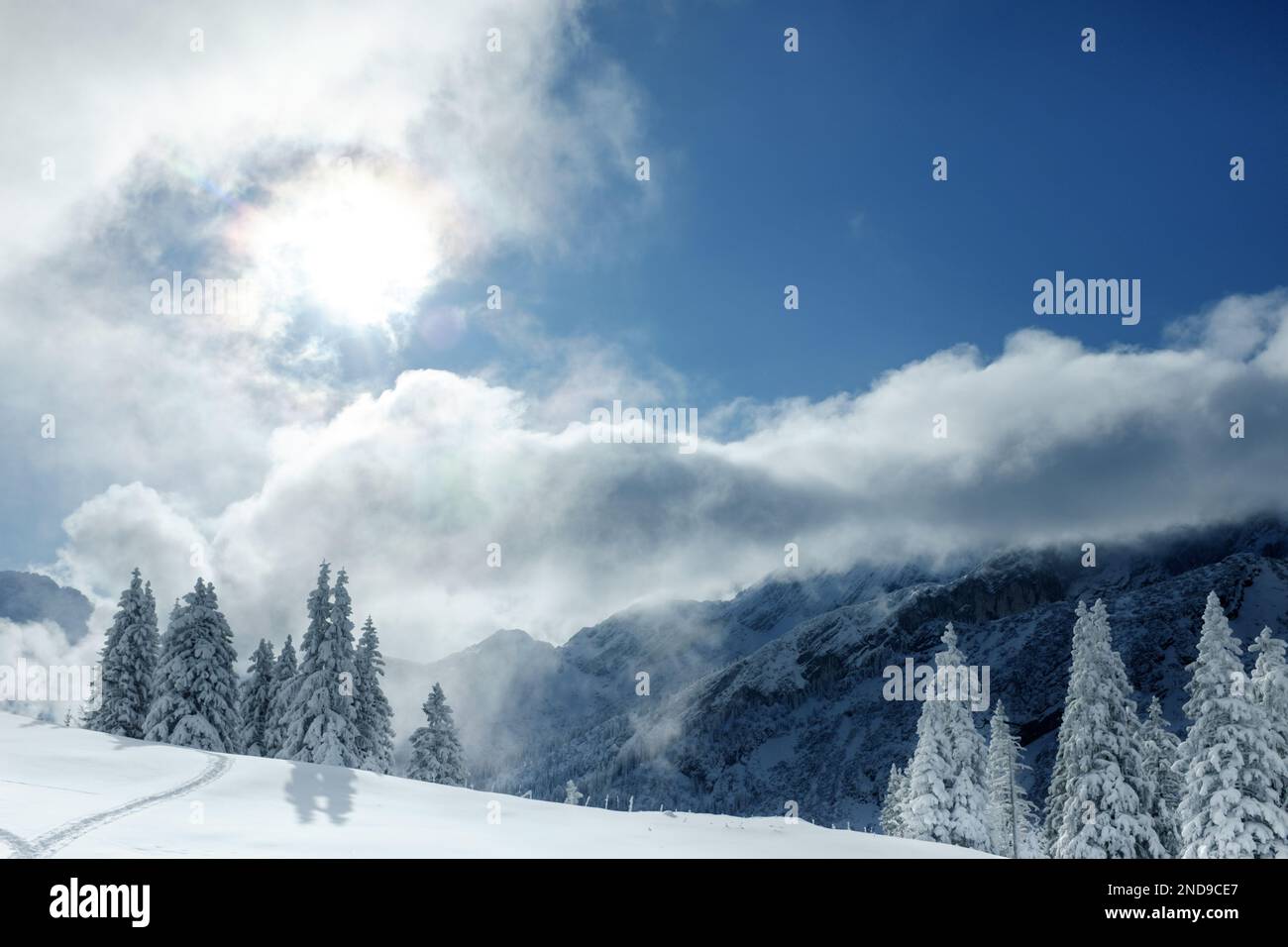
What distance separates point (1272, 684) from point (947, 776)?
1634cm

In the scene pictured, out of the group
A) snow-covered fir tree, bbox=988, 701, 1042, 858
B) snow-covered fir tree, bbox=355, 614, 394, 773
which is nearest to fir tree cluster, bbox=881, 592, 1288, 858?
snow-covered fir tree, bbox=988, 701, 1042, 858

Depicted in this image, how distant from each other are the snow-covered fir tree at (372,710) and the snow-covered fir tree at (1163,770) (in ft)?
140

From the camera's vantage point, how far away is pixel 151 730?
46.2 metres

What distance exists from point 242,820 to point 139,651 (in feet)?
132

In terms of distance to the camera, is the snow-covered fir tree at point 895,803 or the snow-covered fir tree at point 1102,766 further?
the snow-covered fir tree at point 895,803

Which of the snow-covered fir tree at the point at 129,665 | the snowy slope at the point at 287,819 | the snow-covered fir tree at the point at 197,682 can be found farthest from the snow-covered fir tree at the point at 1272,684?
the snow-covered fir tree at the point at 129,665

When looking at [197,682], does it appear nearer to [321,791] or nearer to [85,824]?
[321,791]

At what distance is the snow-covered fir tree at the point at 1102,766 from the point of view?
1448 inches

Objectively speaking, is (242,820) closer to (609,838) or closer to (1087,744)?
(609,838)

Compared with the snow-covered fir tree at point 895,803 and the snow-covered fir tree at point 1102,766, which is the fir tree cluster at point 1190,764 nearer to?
the snow-covered fir tree at point 1102,766

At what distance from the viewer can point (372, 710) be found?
172ft
